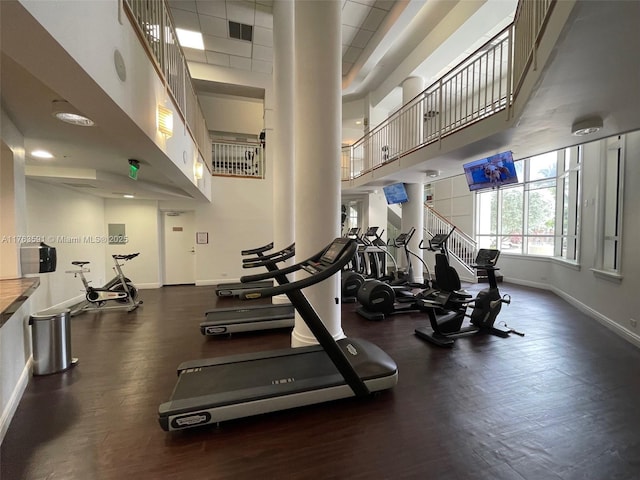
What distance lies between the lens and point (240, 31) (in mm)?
6770

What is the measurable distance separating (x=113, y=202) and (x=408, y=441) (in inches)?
321

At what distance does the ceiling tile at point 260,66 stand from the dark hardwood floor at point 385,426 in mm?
7932

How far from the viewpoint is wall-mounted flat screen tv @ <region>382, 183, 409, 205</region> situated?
752cm

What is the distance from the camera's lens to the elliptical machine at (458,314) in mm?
3770

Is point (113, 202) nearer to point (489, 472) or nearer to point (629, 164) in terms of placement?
point (489, 472)

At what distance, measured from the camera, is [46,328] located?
2861 mm

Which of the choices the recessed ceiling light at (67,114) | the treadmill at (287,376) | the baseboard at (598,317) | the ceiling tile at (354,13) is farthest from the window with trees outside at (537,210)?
the recessed ceiling light at (67,114)

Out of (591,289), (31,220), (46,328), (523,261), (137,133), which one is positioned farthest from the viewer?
(523,261)

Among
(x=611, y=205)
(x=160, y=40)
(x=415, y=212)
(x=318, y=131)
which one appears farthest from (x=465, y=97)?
(x=160, y=40)

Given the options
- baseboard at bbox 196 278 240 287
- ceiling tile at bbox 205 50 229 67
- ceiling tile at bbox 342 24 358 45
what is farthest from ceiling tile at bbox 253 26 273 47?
baseboard at bbox 196 278 240 287

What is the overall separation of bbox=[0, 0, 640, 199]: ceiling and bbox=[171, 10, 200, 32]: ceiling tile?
2 centimetres

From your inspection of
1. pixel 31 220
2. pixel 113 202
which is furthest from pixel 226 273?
pixel 31 220

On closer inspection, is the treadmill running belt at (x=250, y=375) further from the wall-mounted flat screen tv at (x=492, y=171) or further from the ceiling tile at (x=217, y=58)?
the ceiling tile at (x=217, y=58)

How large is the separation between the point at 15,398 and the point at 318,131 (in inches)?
145
